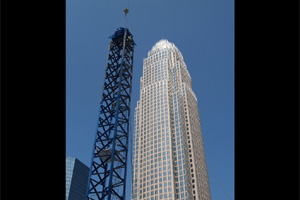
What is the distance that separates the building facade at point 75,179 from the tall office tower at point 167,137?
77004 mm

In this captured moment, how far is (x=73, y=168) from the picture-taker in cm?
18712

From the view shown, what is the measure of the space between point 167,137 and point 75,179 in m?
98.3

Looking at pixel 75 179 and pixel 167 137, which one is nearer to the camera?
pixel 167 137

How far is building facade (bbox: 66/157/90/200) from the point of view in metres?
181

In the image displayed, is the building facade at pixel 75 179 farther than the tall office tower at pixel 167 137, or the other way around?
the building facade at pixel 75 179

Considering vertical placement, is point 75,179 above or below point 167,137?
below

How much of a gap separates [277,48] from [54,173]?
410cm

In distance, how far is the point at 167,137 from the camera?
121188mm

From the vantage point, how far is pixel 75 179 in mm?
187250

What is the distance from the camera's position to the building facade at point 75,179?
180625 mm

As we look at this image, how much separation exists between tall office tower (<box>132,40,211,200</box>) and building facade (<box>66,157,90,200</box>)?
7700 centimetres

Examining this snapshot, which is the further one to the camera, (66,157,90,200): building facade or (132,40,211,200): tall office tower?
(66,157,90,200): building facade

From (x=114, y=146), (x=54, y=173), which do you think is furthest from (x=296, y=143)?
(x=114, y=146)

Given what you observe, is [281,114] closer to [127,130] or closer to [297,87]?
[297,87]
